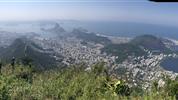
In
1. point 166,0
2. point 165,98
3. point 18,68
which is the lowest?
point 18,68

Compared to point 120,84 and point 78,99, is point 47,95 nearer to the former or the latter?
point 78,99

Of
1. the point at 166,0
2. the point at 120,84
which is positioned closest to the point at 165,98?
the point at 120,84

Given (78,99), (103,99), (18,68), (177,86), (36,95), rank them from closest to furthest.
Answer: (103,99) < (78,99) < (36,95) < (177,86) < (18,68)

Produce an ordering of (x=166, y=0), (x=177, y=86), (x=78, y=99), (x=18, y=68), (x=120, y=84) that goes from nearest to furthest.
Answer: (x=166, y=0) < (x=120, y=84) < (x=78, y=99) < (x=177, y=86) < (x=18, y=68)

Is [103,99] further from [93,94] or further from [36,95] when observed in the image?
[36,95]

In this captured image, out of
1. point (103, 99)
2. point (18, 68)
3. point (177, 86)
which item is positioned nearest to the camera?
point (103, 99)

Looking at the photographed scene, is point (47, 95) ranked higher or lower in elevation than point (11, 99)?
lower

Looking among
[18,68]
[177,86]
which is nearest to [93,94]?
[177,86]

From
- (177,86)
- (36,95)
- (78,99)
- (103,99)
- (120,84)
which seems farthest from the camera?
(177,86)

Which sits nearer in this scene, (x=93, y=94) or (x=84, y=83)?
(x=93, y=94)
